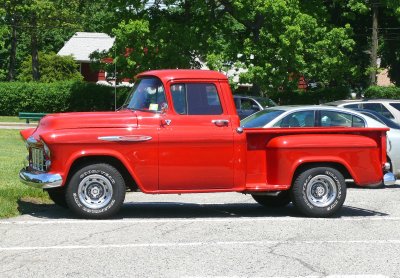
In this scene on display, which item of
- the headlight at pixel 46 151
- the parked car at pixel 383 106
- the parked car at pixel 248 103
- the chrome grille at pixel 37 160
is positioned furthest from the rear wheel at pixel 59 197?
the parked car at pixel 248 103

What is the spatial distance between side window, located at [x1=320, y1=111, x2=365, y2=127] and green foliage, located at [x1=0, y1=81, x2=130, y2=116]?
36940 mm

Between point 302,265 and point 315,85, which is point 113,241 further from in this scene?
point 315,85

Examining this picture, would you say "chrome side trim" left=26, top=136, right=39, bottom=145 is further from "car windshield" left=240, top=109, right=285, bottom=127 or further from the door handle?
"car windshield" left=240, top=109, right=285, bottom=127

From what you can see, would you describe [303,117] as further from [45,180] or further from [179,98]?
[45,180]

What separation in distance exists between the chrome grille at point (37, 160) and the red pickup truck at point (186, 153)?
1cm

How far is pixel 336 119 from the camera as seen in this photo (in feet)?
51.1

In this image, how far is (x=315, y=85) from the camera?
5644cm

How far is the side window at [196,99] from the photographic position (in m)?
11.4

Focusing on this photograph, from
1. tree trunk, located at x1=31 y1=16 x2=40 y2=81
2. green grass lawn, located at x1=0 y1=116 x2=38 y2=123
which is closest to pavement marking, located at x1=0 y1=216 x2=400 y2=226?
green grass lawn, located at x1=0 y1=116 x2=38 y2=123

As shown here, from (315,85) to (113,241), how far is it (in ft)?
158

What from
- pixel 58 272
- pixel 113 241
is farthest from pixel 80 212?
pixel 58 272

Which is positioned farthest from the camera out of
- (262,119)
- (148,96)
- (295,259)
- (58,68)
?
(58,68)

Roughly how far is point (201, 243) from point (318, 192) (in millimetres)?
2975

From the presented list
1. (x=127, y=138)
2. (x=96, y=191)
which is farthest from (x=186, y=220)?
(x=127, y=138)
